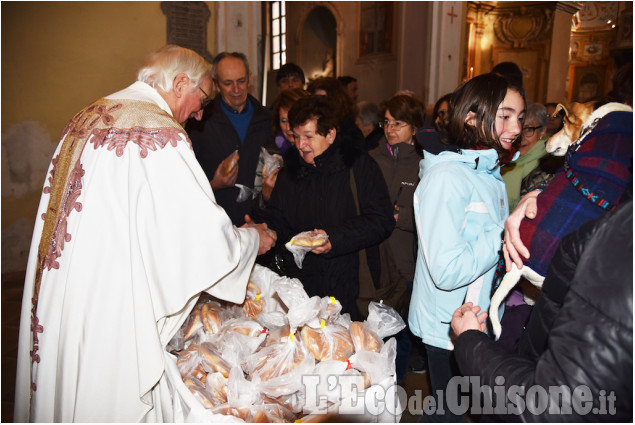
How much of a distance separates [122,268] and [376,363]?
109 centimetres

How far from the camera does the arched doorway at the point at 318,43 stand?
50.0 feet

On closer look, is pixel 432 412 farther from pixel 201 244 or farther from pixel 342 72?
pixel 342 72

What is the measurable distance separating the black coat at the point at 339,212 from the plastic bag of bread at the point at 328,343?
666mm

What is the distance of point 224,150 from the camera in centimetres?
388

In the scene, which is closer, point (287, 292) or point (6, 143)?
point (287, 292)

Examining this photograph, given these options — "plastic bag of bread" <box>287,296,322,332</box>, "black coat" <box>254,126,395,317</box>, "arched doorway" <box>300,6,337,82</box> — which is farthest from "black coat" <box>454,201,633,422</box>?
"arched doorway" <box>300,6,337,82</box>

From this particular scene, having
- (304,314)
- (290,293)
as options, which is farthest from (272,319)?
(304,314)

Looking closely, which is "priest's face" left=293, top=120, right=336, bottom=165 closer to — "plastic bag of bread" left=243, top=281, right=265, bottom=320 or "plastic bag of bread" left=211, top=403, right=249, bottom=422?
"plastic bag of bread" left=243, top=281, right=265, bottom=320

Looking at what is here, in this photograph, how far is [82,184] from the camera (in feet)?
6.36

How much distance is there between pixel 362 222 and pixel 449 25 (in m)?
8.38

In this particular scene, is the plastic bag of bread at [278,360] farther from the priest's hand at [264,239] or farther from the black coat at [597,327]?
the black coat at [597,327]

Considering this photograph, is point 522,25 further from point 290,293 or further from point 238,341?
point 238,341

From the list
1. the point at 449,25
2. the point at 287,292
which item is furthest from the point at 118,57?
the point at 449,25

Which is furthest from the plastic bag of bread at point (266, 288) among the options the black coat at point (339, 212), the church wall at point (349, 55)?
the church wall at point (349, 55)
